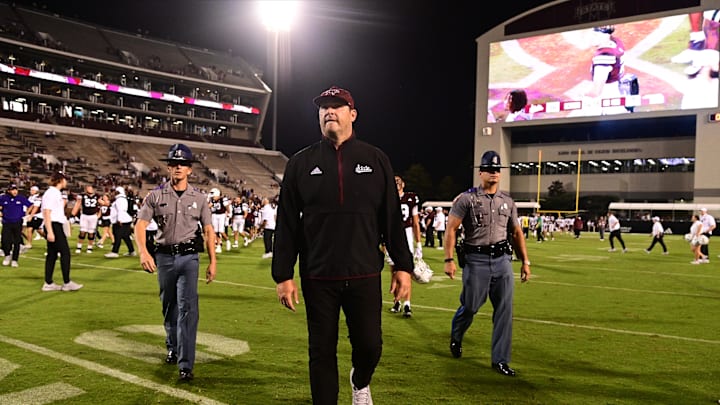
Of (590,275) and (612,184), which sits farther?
(612,184)

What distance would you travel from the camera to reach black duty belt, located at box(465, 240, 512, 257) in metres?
5.39

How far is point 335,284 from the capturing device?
333cm

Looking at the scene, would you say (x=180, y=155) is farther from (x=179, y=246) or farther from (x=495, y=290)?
(x=495, y=290)

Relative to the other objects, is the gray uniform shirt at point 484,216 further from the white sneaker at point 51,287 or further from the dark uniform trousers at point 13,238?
the dark uniform trousers at point 13,238

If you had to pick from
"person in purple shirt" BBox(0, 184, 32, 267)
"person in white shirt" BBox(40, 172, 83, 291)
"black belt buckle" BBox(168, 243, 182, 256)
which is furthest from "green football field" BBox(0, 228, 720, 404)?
"person in purple shirt" BBox(0, 184, 32, 267)

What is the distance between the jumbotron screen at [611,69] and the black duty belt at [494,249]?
5509cm

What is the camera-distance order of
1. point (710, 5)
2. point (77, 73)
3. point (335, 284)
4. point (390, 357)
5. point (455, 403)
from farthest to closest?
1. point (77, 73)
2. point (710, 5)
3. point (390, 357)
4. point (455, 403)
5. point (335, 284)

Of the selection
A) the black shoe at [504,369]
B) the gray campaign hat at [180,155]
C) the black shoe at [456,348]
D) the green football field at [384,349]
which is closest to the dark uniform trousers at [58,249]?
the green football field at [384,349]

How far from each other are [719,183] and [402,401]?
58698 mm

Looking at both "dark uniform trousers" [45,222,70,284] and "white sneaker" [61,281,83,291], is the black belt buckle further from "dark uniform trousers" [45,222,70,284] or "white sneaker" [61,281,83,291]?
"white sneaker" [61,281,83,291]

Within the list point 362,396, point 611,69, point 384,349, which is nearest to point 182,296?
point 362,396

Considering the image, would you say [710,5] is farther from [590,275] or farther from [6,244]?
[6,244]

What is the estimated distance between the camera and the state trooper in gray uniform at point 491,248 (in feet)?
17.4

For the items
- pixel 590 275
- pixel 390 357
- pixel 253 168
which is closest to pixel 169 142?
pixel 253 168
